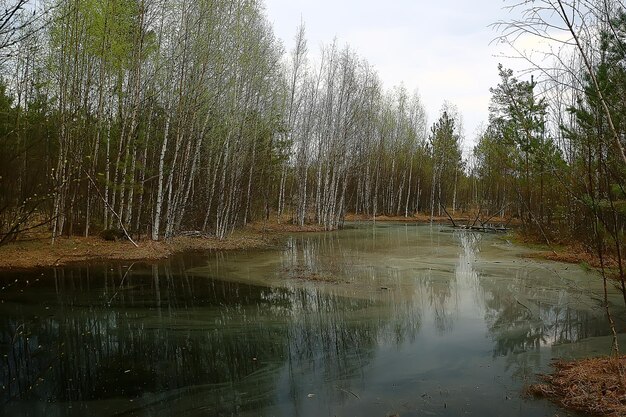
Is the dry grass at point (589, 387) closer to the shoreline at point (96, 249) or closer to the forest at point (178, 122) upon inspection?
the forest at point (178, 122)

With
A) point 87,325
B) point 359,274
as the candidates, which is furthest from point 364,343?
point 359,274

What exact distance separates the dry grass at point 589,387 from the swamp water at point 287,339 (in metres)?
0.24

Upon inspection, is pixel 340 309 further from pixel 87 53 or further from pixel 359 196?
pixel 359 196

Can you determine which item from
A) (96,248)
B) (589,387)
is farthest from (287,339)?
(96,248)

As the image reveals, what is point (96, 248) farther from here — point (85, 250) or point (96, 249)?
point (85, 250)

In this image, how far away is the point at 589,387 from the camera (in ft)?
16.1

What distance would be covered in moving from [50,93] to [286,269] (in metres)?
13.2

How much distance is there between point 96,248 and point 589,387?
14.2m

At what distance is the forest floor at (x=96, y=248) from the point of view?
12391mm

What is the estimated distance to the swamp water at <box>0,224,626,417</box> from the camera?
477cm

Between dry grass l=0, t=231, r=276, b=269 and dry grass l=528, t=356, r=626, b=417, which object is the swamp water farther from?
dry grass l=0, t=231, r=276, b=269

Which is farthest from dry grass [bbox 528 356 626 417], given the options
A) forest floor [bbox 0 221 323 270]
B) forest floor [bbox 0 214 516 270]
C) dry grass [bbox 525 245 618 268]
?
forest floor [bbox 0 221 323 270]

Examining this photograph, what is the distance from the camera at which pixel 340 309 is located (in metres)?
8.53

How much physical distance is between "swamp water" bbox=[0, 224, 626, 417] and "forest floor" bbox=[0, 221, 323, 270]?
1.36 metres
